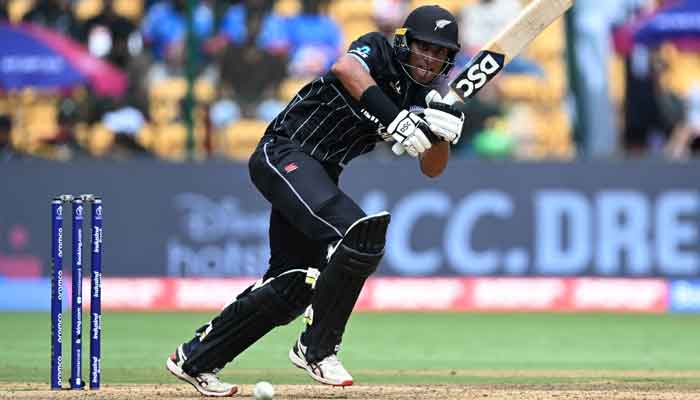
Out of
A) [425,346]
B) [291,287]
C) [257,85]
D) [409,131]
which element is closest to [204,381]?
[291,287]

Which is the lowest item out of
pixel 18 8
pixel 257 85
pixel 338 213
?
pixel 338 213

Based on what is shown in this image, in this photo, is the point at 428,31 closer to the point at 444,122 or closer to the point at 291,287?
the point at 444,122

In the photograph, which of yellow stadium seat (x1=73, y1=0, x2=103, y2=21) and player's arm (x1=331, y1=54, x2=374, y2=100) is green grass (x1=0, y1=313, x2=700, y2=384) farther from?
yellow stadium seat (x1=73, y1=0, x2=103, y2=21)

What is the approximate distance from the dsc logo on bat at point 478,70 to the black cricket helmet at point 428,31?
0.21 m

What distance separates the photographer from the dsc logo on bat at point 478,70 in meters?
5.89

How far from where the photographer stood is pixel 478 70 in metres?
5.89

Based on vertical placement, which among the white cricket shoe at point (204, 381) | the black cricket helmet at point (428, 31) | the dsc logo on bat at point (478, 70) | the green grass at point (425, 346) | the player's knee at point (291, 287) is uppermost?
the black cricket helmet at point (428, 31)

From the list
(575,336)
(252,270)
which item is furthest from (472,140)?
(575,336)

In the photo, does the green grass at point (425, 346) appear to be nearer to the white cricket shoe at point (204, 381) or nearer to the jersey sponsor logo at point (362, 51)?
the white cricket shoe at point (204, 381)

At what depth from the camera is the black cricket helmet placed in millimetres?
5602

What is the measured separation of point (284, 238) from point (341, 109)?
580mm

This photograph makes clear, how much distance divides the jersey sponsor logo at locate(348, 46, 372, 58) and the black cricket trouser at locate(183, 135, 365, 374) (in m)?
0.45

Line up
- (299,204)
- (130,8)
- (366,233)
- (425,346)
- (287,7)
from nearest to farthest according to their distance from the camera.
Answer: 1. (366,233)
2. (299,204)
3. (425,346)
4. (130,8)
5. (287,7)

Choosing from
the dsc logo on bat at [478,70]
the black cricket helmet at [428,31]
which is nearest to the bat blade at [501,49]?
the dsc logo on bat at [478,70]
